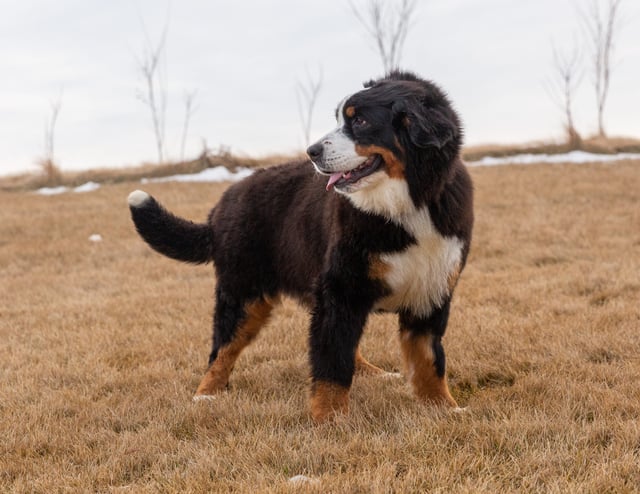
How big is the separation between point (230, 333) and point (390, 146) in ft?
6.53

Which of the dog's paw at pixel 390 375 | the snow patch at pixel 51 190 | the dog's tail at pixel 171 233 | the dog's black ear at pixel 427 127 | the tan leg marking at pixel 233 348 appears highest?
the dog's black ear at pixel 427 127

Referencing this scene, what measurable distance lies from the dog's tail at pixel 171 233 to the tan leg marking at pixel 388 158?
1.99 meters

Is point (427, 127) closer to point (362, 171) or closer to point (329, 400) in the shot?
point (362, 171)

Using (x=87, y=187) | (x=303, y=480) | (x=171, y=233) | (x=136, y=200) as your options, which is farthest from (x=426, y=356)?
(x=87, y=187)

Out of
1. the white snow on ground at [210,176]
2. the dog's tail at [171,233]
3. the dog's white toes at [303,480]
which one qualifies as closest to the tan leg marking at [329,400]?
the dog's white toes at [303,480]

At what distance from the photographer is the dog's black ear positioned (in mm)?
3658

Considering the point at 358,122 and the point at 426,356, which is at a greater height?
the point at 358,122

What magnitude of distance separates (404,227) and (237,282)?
1.57 metres

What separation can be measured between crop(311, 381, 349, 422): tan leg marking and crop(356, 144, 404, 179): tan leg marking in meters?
1.25

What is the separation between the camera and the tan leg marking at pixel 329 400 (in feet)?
13.5

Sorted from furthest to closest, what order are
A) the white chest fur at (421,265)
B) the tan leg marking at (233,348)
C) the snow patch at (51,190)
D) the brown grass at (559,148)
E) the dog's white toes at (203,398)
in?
1. the brown grass at (559,148)
2. the snow patch at (51,190)
3. the tan leg marking at (233,348)
4. the dog's white toes at (203,398)
5. the white chest fur at (421,265)

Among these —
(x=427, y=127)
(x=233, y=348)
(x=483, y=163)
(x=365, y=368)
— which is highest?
(x=427, y=127)

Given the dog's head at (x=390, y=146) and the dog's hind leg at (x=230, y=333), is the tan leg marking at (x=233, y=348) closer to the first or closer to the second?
the dog's hind leg at (x=230, y=333)

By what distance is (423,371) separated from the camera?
4.53 meters
